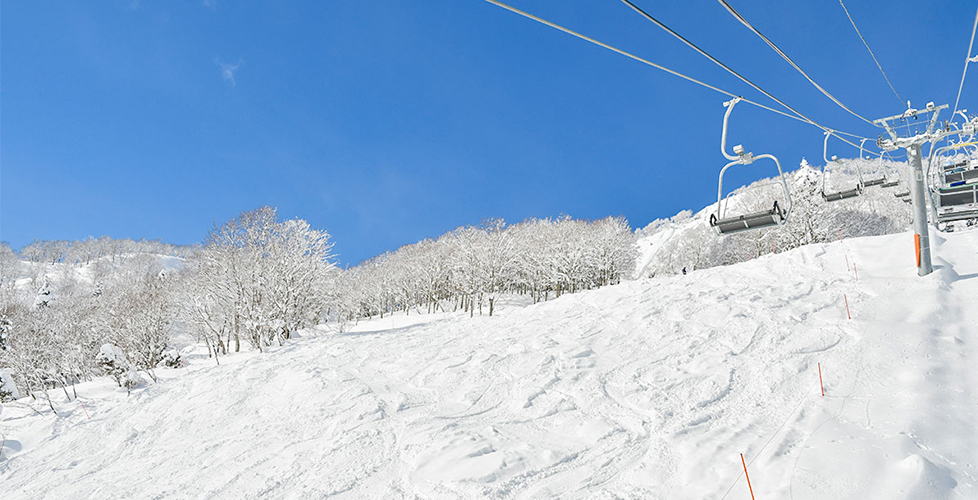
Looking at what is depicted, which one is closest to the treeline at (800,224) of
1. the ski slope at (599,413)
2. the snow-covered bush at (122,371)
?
the ski slope at (599,413)

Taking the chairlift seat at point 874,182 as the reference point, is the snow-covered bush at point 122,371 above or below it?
below

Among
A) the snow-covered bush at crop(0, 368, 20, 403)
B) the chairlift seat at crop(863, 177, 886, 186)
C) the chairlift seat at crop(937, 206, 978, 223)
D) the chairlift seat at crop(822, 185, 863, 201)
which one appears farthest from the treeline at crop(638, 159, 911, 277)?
the snow-covered bush at crop(0, 368, 20, 403)

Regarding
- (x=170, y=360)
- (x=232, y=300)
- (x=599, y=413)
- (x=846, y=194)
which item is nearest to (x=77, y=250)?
(x=170, y=360)

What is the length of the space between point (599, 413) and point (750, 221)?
4.51 meters

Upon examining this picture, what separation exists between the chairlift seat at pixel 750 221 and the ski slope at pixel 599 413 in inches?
124

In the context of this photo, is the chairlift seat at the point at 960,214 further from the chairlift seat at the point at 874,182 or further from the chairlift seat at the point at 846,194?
the chairlift seat at the point at 846,194

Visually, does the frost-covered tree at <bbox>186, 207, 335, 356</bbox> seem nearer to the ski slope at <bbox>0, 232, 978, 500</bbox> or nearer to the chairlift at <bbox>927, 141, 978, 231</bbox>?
the ski slope at <bbox>0, 232, 978, 500</bbox>

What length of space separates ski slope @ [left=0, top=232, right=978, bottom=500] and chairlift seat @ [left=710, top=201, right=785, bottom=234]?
3154 millimetres

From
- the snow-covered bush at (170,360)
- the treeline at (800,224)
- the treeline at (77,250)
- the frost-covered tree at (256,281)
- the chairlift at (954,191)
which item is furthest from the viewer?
the treeline at (77,250)

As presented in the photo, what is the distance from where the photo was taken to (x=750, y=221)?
771cm

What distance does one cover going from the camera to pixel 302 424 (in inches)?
354

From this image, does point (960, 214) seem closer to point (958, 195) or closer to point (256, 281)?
point (958, 195)

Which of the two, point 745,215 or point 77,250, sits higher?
point 77,250

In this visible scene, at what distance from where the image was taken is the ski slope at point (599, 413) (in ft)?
18.2
